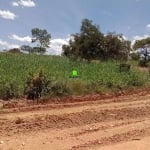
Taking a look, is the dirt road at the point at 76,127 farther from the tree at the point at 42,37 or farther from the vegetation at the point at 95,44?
the tree at the point at 42,37

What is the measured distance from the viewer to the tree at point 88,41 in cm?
3228

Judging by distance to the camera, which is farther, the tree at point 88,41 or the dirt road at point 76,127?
the tree at point 88,41

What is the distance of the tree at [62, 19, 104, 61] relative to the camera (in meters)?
32.3

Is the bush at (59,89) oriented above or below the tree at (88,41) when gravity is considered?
below

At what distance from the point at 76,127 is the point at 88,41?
23189 mm

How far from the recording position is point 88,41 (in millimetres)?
32000

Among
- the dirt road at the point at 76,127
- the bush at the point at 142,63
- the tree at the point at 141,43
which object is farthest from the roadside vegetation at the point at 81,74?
the tree at the point at 141,43

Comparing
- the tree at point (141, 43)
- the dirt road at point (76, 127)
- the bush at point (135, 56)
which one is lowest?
the dirt road at point (76, 127)

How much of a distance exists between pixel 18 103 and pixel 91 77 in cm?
676

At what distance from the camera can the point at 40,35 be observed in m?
71.7

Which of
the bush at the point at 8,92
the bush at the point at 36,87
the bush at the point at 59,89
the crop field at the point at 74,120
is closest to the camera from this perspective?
the crop field at the point at 74,120

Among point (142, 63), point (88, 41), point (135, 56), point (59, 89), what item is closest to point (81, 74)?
point (59, 89)

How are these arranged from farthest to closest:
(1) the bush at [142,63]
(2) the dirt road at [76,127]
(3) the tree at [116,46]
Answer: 1. (1) the bush at [142,63]
2. (3) the tree at [116,46]
3. (2) the dirt road at [76,127]

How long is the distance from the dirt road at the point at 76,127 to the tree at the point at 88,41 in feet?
65.0
